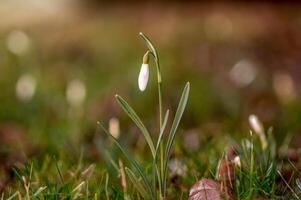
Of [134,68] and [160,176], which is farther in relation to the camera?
[134,68]

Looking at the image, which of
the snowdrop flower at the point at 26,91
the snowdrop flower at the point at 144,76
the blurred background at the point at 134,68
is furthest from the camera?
the snowdrop flower at the point at 26,91

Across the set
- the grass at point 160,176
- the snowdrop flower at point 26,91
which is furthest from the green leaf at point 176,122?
the snowdrop flower at point 26,91

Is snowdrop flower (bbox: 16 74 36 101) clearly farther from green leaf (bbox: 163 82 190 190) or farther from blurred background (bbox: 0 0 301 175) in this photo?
green leaf (bbox: 163 82 190 190)

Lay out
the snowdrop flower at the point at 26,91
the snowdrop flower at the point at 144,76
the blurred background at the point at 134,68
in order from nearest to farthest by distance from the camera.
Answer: the snowdrop flower at the point at 144,76 < the blurred background at the point at 134,68 < the snowdrop flower at the point at 26,91

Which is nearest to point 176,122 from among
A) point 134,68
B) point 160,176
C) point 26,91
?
point 160,176

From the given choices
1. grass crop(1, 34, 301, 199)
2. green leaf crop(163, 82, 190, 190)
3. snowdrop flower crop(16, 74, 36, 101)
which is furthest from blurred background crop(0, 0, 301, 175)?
green leaf crop(163, 82, 190, 190)

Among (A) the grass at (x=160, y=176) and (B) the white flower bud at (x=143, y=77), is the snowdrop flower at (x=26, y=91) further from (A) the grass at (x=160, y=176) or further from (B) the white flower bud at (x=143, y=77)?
(B) the white flower bud at (x=143, y=77)

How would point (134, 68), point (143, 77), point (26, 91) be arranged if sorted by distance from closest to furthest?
point (143, 77) → point (26, 91) → point (134, 68)

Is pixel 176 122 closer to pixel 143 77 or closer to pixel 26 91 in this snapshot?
pixel 143 77
